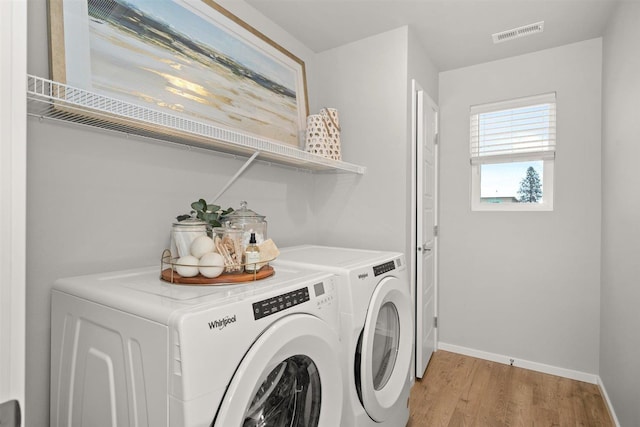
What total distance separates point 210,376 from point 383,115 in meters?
1.98

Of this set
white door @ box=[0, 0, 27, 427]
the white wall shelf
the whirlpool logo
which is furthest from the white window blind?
white door @ box=[0, 0, 27, 427]

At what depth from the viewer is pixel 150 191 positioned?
148 centimetres

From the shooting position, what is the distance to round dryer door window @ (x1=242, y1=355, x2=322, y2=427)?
105cm

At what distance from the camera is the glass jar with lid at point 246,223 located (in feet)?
4.35

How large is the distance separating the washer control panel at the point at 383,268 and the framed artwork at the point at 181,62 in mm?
1016

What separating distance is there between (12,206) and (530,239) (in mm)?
3033

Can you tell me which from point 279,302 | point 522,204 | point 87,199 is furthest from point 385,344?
point 522,204

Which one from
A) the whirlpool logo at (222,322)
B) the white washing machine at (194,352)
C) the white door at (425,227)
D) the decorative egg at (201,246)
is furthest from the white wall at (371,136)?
the whirlpool logo at (222,322)

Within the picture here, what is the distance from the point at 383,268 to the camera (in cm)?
164

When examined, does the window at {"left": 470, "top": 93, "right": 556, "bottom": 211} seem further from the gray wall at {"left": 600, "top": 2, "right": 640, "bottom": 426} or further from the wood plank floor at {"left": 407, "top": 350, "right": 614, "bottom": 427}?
the wood plank floor at {"left": 407, "top": 350, "right": 614, "bottom": 427}

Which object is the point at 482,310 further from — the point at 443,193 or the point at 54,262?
the point at 54,262

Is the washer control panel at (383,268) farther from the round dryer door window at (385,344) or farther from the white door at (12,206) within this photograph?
the white door at (12,206)

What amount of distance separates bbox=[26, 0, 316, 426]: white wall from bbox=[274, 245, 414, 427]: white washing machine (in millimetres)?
570

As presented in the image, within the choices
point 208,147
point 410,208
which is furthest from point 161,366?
point 410,208
